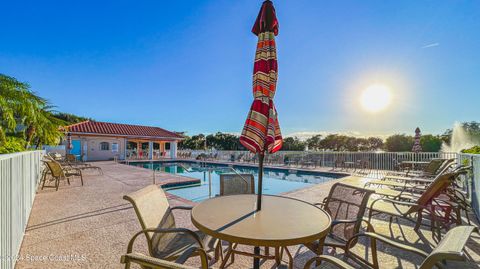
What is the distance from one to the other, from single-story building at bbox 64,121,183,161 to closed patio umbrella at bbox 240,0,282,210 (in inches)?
676

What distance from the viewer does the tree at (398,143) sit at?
66.7 ft

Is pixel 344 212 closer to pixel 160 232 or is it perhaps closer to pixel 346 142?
pixel 160 232

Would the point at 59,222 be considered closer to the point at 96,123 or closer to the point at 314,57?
the point at 314,57

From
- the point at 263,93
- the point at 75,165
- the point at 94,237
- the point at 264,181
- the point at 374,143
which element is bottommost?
the point at 264,181

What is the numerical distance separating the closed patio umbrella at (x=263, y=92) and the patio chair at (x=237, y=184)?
118 centimetres

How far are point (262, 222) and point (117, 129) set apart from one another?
20578 mm

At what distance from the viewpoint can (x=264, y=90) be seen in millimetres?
1843

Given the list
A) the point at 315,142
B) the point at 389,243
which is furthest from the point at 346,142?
the point at 389,243

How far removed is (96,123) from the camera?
62.3 ft

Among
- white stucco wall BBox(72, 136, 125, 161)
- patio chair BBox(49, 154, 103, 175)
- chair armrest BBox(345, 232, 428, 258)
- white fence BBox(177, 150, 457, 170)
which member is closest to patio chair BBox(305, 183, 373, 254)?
chair armrest BBox(345, 232, 428, 258)

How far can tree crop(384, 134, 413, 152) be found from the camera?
66.7 feet

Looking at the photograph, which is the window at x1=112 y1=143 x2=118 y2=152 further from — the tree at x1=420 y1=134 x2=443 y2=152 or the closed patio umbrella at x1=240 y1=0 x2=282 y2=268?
the tree at x1=420 y1=134 x2=443 y2=152

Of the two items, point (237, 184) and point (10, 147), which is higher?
point (10, 147)

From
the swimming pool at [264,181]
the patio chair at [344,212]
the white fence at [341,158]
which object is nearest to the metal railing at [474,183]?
the patio chair at [344,212]
